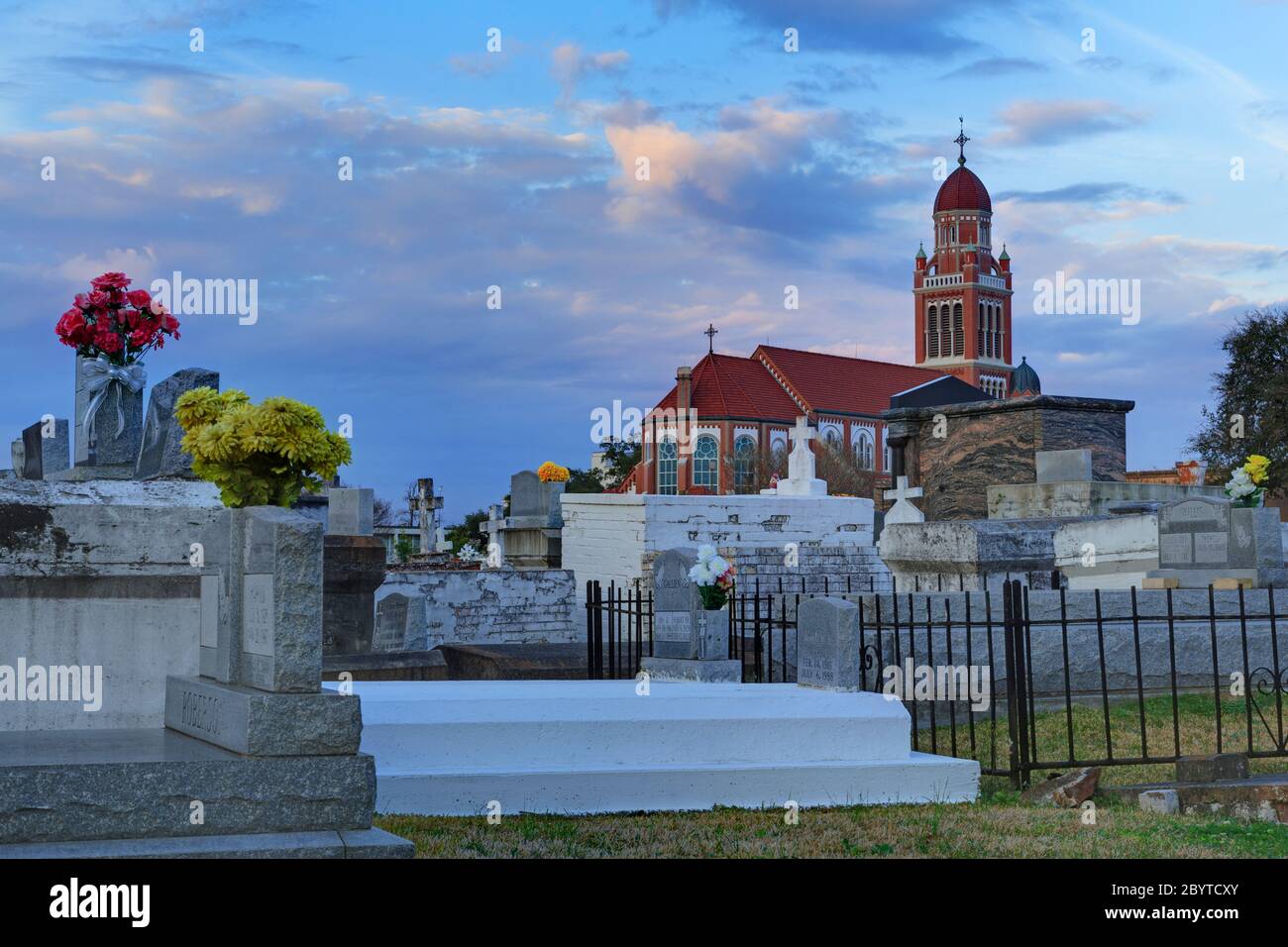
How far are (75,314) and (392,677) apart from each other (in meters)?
5.08

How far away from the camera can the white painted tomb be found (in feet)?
27.4

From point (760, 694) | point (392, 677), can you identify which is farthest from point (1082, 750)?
point (392, 677)

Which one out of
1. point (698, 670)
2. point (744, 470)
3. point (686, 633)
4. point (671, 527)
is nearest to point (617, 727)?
point (698, 670)

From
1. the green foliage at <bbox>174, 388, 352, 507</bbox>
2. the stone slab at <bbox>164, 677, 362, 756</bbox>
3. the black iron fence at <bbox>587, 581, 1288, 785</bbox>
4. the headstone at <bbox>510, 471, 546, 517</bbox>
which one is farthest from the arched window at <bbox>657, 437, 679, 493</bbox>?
the stone slab at <bbox>164, 677, 362, 756</bbox>

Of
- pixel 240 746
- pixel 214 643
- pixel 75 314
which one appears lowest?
pixel 240 746

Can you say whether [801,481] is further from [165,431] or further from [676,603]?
[165,431]

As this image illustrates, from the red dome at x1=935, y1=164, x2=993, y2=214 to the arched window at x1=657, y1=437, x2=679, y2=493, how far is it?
5310 centimetres

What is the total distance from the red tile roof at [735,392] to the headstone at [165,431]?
6886 cm

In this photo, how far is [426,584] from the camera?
20.3m

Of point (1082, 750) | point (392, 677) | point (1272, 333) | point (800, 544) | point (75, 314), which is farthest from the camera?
point (1272, 333)

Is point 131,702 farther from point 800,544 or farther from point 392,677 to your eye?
point 800,544

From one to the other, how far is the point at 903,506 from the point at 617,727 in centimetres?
1536

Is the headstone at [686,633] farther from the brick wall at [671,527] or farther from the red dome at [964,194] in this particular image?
the red dome at [964,194]

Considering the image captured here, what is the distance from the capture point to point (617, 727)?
877 cm
